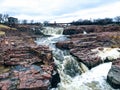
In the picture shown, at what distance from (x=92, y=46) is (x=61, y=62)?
8011 millimetres

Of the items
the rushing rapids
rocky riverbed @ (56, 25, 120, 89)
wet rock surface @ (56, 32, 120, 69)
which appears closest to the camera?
the rushing rapids

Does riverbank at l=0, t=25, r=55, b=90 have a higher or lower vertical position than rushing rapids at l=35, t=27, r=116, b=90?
higher

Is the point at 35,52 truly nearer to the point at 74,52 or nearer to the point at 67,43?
the point at 74,52

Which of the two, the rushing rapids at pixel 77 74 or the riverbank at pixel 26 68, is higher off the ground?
the riverbank at pixel 26 68

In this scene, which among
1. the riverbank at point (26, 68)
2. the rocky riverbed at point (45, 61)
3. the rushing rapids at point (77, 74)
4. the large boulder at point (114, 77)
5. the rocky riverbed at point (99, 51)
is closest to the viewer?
the riverbank at point (26, 68)

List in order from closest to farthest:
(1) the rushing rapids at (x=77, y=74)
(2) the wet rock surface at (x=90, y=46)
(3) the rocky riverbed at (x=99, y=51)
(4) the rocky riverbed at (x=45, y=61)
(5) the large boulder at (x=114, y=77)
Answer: (4) the rocky riverbed at (x=45, y=61) < (5) the large boulder at (x=114, y=77) < (1) the rushing rapids at (x=77, y=74) < (3) the rocky riverbed at (x=99, y=51) < (2) the wet rock surface at (x=90, y=46)

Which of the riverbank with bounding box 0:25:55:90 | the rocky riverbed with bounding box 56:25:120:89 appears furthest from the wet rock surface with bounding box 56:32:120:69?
the riverbank with bounding box 0:25:55:90

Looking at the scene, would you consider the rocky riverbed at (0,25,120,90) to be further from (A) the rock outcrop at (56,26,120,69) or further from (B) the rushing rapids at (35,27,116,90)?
(B) the rushing rapids at (35,27,116,90)

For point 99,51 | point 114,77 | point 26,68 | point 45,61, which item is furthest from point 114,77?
point 99,51

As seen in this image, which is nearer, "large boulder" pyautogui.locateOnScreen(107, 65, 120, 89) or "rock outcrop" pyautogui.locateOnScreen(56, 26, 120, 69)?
"large boulder" pyautogui.locateOnScreen(107, 65, 120, 89)

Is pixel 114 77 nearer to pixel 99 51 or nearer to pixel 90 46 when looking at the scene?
pixel 99 51

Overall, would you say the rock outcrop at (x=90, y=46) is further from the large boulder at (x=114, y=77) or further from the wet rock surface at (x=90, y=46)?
the large boulder at (x=114, y=77)

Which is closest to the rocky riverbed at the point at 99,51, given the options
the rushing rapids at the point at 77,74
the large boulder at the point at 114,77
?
the large boulder at the point at 114,77

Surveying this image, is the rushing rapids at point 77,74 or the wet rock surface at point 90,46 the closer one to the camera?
the rushing rapids at point 77,74
